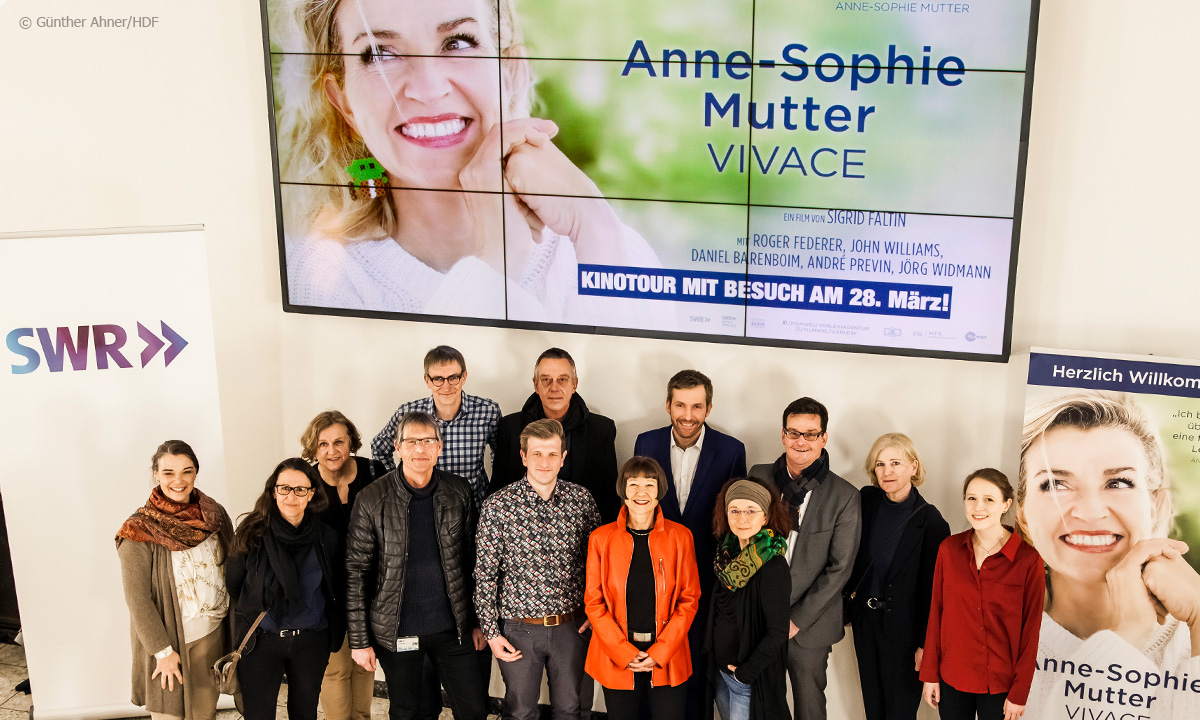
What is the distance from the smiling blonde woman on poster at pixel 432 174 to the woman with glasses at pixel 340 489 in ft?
2.86

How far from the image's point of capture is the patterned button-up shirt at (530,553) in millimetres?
3885

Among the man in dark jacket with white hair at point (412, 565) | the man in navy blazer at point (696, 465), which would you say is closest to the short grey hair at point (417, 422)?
the man in dark jacket with white hair at point (412, 565)

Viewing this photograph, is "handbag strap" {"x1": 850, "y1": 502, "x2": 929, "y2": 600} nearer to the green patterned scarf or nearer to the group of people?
the group of people

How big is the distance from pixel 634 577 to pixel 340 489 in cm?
125

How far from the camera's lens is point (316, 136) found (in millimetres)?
4801

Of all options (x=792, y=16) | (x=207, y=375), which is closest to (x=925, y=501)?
(x=792, y=16)

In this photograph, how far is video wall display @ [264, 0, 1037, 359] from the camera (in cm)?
404

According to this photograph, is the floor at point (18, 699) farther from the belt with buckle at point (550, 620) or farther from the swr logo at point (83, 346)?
the swr logo at point (83, 346)

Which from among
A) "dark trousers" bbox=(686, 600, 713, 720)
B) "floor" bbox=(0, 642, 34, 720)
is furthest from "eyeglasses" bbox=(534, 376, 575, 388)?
"floor" bbox=(0, 642, 34, 720)

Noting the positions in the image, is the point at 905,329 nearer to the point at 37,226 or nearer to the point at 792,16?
the point at 792,16

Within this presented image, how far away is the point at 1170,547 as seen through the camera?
153 inches

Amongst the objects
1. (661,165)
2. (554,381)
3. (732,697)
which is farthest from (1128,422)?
(554,381)

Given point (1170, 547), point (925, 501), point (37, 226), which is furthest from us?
point (37, 226)

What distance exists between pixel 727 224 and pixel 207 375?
2.39 meters
